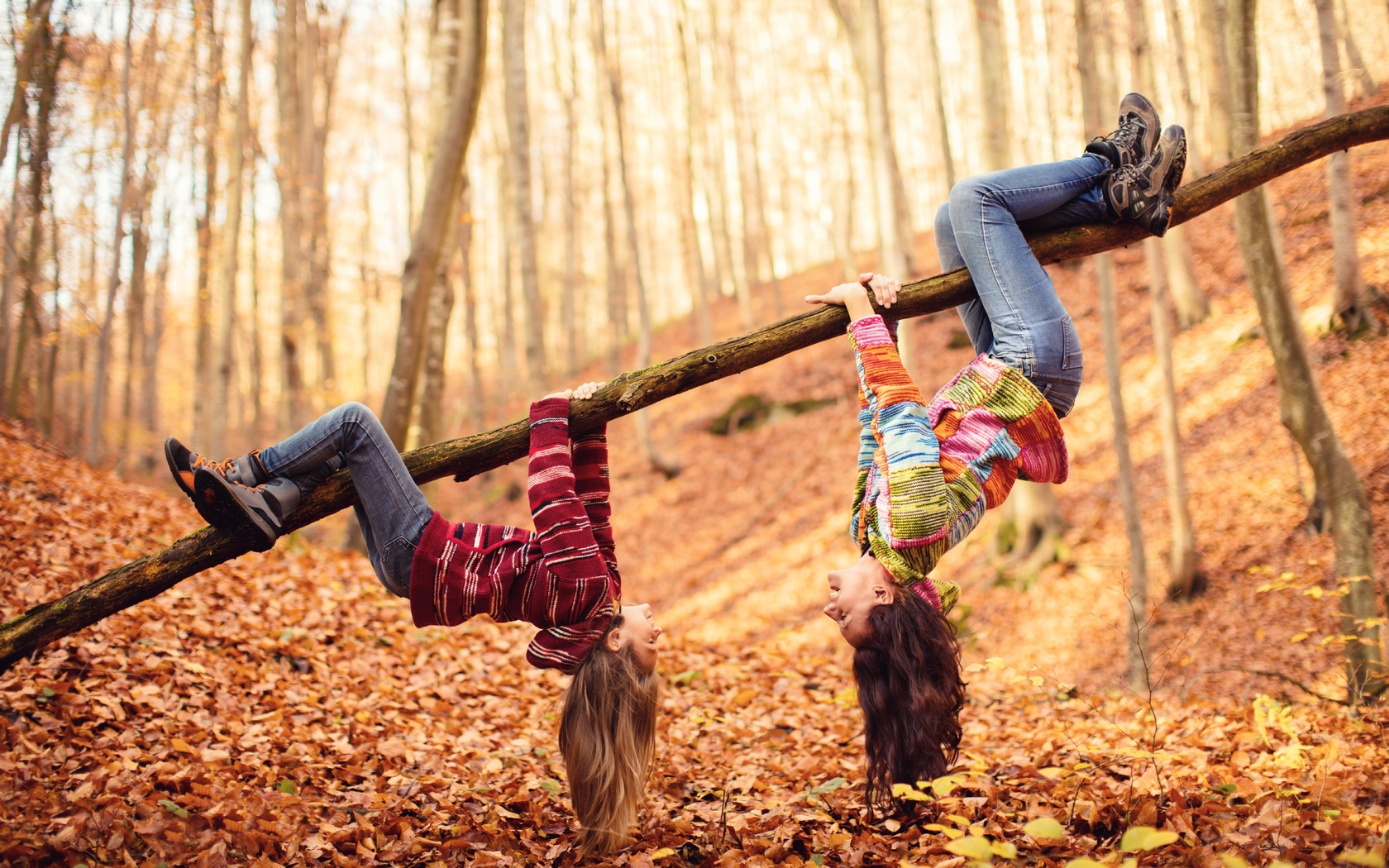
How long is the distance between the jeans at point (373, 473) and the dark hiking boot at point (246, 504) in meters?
0.11

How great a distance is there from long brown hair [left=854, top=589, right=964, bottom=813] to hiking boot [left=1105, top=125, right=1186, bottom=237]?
2.15 meters

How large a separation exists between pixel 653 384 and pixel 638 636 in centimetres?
115

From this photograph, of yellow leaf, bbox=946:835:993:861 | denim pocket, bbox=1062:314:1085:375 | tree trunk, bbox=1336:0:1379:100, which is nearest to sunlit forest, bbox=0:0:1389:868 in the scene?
yellow leaf, bbox=946:835:993:861

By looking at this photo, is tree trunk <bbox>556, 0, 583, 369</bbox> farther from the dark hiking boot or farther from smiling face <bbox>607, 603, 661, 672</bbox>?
smiling face <bbox>607, 603, 661, 672</bbox>

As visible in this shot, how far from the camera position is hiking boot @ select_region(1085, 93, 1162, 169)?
411cm

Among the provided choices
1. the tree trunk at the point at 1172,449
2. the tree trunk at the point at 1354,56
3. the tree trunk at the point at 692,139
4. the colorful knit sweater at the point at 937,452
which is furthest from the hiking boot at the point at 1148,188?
the tree trunk at the point at 1354,56

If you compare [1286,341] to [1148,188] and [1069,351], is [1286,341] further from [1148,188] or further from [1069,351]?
[1069,351]

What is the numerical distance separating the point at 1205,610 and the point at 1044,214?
661 cm

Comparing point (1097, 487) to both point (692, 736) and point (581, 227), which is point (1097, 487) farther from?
point (581, 227)

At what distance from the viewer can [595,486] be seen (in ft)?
12.7

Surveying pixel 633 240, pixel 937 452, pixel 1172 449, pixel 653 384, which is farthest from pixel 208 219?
pixel 937 452

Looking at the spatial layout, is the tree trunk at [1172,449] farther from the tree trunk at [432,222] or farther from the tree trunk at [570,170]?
the tree trunk at [570,170]

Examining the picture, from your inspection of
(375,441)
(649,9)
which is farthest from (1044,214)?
(649,9)

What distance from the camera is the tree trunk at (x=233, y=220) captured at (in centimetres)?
1245
